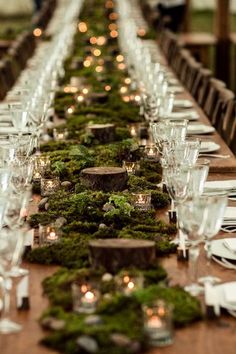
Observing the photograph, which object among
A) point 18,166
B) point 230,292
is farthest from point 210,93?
point 230,292

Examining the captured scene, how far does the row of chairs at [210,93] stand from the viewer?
663 centimetres

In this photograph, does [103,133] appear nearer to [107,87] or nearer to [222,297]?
[107,87]

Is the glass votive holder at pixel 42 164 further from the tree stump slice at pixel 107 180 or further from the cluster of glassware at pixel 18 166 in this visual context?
the tree stump slice at pixel 107 180

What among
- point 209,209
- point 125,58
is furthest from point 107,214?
point 125,58

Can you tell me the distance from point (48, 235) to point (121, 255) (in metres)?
0.47

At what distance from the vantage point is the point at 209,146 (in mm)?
5344

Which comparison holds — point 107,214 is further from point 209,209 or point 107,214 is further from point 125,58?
point 125,58

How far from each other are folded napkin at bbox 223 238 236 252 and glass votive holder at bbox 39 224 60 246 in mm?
530

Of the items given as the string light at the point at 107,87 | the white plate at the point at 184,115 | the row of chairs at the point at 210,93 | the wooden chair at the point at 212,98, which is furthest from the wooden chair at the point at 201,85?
the white plate at the point at 184,115

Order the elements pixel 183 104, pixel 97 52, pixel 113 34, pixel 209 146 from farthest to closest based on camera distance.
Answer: pixel 113 34
pixel 97 52
pixel 183 104
pixel 209 146

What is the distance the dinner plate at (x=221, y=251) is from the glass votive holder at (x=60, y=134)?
7.60ft

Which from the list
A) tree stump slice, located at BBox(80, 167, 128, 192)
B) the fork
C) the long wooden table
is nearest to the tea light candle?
tree stump slice, located at BBox(80, 167, 128, 192)

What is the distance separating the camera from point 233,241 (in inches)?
136

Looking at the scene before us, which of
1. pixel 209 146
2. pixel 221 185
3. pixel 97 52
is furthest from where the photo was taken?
pixel 97 52
